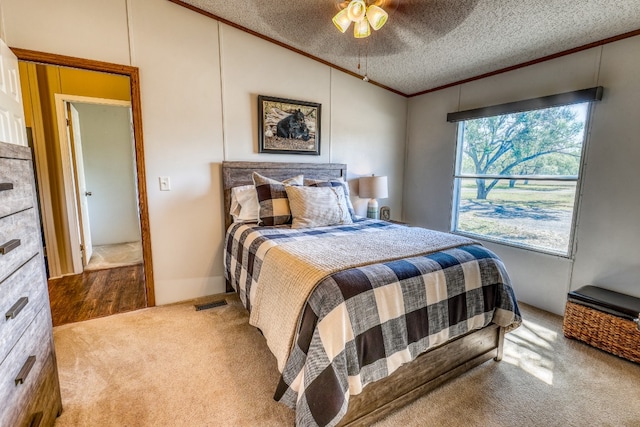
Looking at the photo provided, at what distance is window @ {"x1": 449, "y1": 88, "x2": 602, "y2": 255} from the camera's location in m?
2.52

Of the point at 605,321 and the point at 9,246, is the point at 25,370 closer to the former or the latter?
the point at 9,246

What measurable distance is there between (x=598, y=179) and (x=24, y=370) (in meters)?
3.63

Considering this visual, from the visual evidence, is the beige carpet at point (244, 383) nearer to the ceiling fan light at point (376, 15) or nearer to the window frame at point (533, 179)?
the window frame at point (533, 179)

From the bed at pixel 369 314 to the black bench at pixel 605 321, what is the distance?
2.40 feet

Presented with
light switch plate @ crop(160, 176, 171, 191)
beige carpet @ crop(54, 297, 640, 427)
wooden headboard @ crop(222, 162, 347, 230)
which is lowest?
beige carpet @ crop(54, 297, 640, 427)

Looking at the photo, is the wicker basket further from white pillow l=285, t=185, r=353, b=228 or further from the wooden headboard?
the wooden headboard

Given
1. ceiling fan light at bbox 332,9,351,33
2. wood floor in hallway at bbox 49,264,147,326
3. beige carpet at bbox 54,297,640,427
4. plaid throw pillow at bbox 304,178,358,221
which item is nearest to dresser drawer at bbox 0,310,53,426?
beige carpet at bbox 54,297,640,427

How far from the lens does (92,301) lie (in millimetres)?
2746

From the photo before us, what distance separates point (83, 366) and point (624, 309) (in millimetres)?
3526

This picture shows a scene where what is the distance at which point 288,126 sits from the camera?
307cm

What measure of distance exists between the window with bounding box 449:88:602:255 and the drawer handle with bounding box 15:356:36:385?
11.6ft

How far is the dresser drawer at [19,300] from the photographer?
1022 millimetres

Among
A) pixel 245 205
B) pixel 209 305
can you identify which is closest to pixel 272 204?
pixel 245 205

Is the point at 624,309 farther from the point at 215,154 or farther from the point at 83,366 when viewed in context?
the point at 83,366
